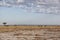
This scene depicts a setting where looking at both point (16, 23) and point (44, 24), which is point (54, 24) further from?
point (16, 23)

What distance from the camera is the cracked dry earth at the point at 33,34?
134cm

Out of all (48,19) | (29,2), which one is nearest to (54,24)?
(48,19)

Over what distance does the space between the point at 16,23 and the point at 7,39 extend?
0.67 feet

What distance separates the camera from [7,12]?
137 centimetres

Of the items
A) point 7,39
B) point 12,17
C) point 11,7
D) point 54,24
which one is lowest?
point 7,39

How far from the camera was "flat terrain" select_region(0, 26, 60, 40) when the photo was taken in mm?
1344

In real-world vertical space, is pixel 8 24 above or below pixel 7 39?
above

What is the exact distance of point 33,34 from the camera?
53.7 inches

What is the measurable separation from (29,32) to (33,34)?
0.16 feet

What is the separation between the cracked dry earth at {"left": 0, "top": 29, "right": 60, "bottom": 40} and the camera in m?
1.34

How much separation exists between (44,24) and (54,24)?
0.12 meters

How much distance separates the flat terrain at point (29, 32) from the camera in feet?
4.41

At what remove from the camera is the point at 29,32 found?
53.8 inches

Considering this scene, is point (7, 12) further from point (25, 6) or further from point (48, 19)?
point (48, 19)
